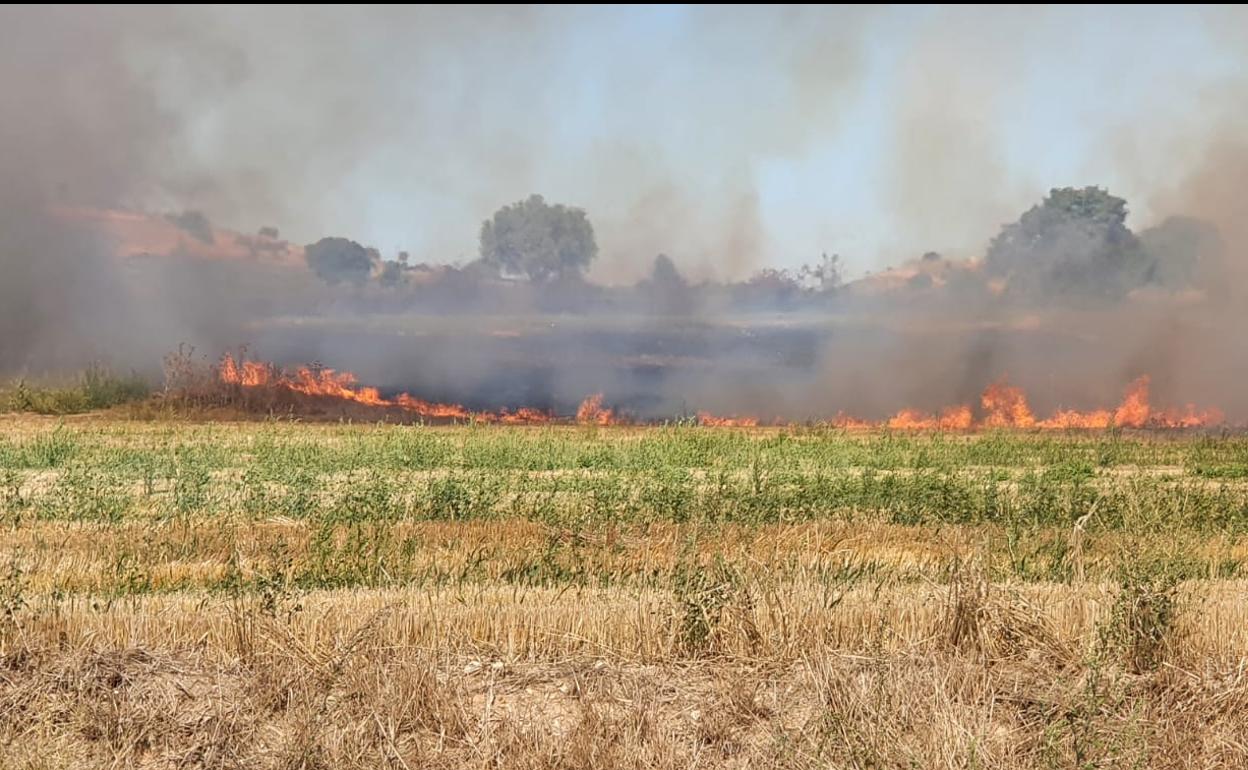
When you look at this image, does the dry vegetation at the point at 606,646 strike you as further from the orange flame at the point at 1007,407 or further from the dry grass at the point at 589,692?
the orange flame at the point at 1007,407

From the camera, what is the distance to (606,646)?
8.34m

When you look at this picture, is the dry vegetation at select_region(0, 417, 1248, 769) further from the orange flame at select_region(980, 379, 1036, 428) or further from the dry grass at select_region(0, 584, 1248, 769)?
the orange flame at select_region(980, 379, 1036, 428)

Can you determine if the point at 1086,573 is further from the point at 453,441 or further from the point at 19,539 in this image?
the point at 453,441

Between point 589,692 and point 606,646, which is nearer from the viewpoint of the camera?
point 589,692

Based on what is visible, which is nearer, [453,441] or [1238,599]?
[1238,599]

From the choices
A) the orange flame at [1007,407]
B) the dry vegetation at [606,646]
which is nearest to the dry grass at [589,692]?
the dry vegetation at [606,646]

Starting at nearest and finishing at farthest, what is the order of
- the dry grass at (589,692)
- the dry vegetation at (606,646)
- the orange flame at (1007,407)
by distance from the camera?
the dry grass at (589,692) < the dry vegetation at (606,646) < the orange flame at (1007,407)

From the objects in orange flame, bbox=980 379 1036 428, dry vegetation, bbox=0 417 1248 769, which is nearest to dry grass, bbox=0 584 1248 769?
dry vegetation, bbox=0 417 1248 769

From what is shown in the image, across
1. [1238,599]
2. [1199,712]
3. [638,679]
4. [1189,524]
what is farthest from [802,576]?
[1189,524]

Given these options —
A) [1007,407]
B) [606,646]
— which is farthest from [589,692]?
[1007,407]

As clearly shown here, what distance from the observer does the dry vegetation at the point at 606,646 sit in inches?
261

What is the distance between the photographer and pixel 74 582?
408 inches

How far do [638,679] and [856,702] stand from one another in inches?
64.7

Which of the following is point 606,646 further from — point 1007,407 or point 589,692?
point 1007,407
